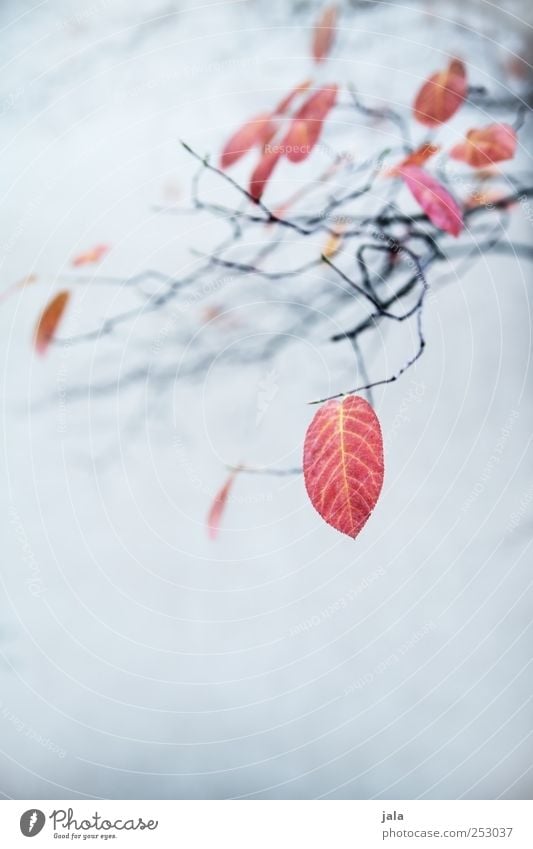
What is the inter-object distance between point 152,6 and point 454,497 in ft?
1.72

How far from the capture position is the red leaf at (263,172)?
2.56 ft

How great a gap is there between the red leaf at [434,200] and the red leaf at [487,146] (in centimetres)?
3

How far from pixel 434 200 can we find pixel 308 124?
0.44ft

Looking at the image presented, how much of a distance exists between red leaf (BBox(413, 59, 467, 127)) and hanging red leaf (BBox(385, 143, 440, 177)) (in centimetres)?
2

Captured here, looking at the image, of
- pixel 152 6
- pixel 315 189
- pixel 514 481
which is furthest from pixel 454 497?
pixel 152 6

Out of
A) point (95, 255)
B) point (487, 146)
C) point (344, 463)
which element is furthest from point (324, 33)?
point (344, 463)
